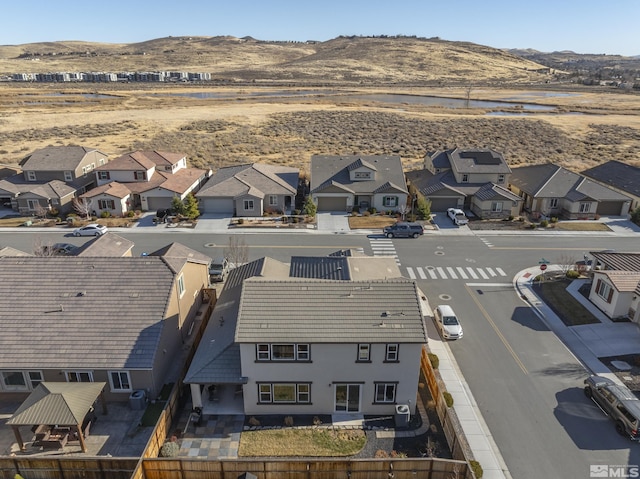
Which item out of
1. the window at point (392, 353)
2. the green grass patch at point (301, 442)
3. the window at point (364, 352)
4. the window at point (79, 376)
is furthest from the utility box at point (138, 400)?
the window at point (392, 353)

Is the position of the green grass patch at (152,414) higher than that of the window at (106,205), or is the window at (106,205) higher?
the window at (106,205)

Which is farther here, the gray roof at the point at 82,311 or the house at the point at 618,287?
the house at the point at 618,287

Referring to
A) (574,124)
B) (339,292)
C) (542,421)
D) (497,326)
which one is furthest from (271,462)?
(574,124)

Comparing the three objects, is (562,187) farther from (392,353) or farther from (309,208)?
(392,353)

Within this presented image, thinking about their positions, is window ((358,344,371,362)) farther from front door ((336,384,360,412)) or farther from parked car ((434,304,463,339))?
parked car ((434,304,463,339))

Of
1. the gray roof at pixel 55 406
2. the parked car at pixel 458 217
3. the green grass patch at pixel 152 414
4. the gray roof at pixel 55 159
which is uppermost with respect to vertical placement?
the gray roof at pixel 55 159

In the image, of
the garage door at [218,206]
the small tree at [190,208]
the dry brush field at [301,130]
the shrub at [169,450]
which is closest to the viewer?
the shrub at [169,450]

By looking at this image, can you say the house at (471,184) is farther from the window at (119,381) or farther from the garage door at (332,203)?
the window at (119,381)

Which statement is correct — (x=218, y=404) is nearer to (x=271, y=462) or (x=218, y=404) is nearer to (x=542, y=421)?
(x=271, y=462)
